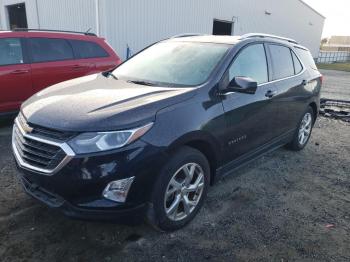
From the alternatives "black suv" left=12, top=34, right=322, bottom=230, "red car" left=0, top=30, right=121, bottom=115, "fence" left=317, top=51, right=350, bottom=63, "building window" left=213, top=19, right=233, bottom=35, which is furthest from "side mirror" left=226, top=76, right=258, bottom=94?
"fence" left=317, top=51, right=350, bottom=63

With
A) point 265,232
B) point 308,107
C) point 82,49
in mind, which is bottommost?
point 265,232

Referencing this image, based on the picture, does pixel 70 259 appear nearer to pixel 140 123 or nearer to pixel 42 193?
pixel 42 193

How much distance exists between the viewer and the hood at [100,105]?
8.11 ft

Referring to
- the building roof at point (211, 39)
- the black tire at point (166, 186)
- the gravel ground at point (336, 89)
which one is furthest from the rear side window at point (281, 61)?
the gravel ground at point (336, 89)

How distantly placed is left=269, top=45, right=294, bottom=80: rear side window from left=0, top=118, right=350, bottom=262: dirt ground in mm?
1421

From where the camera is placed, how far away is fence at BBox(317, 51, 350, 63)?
37.2 meters

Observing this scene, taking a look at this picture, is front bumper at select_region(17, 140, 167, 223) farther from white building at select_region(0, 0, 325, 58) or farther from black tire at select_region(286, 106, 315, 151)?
white building at select_region(0, 0, 325, 58)

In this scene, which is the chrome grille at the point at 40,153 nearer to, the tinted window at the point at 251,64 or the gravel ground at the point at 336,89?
the tinted window at the point at 251,64

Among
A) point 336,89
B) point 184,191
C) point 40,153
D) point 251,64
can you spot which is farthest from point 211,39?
point 336,89

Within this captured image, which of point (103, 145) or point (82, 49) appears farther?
point (82, 49)

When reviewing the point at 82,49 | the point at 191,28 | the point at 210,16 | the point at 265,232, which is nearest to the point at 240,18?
the point at 210,16

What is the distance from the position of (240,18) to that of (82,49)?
48.9ft

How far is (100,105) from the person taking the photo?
2.70 metres

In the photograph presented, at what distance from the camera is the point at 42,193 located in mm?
2645
